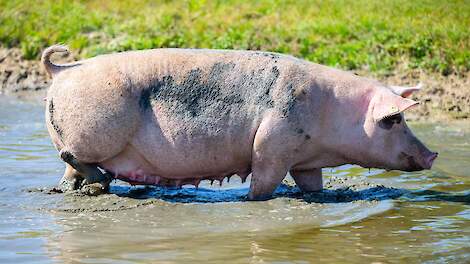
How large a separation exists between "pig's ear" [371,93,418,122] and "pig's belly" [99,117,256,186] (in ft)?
3.26

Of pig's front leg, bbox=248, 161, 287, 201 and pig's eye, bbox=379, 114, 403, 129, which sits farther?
pig's eye, bbox=379, 114, 403, 129

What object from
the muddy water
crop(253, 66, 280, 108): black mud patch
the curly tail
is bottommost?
the muddy water

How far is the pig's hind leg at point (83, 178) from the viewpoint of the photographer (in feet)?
25.9

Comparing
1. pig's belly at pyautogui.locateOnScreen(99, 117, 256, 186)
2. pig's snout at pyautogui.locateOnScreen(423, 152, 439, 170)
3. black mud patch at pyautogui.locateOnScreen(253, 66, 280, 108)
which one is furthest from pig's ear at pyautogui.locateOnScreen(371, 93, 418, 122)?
pig's belly at pyautogui.locateOnScreen(99, 117, 256, 186)

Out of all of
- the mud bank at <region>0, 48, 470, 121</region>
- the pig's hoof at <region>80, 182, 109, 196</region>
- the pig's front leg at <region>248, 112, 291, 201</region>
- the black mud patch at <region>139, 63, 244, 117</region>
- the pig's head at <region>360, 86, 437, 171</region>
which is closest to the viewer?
the pig's front leg at <region>248, 112, 291, 201</region>

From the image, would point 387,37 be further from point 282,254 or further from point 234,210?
point 282,254

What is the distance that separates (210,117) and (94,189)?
1141mm

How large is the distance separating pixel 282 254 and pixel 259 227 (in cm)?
75

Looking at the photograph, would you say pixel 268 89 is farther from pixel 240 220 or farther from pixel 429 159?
pixel 429 159

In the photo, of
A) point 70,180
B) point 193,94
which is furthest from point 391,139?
point 70,180

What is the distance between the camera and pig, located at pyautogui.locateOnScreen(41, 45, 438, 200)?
25.4 ft

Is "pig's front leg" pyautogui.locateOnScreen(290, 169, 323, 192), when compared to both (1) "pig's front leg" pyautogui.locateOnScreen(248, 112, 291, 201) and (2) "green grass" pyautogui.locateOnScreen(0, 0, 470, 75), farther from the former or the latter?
(2) "green grass" pyautogui.locateOnScreen(0, 0, 470, 75)

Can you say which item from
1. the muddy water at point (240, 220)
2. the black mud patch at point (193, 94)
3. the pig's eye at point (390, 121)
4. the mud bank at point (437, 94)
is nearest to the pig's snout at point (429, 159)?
the muddy water at point (240, 220)

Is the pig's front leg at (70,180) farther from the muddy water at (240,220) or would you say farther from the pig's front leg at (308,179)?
the pig's front leg at (308,179)
